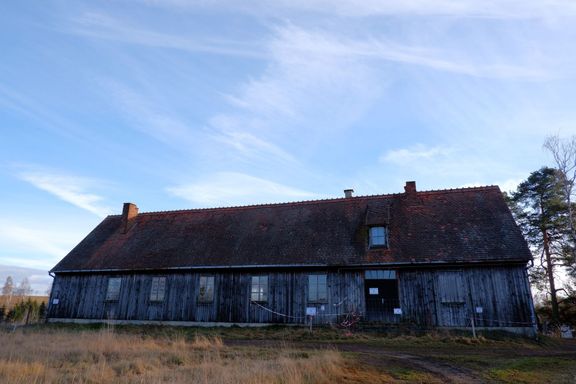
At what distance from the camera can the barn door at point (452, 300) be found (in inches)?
727

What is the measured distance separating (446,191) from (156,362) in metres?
18.5

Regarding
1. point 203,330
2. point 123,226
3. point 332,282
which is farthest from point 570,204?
point 123,226

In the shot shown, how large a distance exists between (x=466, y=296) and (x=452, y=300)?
0.61 metres

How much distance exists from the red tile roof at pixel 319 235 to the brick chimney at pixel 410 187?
1.00 ft

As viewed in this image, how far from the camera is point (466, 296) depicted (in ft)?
60.8

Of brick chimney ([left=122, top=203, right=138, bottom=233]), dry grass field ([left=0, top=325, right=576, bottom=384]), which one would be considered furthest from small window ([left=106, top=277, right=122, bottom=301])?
dry grass field ([left=0, top=325, right=576, bottom=384])

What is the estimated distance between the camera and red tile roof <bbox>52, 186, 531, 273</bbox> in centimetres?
1964

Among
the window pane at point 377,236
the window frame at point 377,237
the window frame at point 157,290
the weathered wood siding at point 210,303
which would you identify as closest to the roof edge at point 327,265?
the weathered wood siding at point 210,303

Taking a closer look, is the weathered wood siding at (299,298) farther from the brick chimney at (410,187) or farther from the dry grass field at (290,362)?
the brick chimney at (410,187)

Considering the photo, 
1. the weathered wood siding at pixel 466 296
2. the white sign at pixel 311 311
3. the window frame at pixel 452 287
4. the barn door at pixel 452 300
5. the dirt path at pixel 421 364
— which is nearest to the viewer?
the dirt path at pixel 421 364

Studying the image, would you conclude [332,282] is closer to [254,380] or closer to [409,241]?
[409,241]

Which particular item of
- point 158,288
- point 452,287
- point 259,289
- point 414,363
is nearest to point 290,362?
point 414,363

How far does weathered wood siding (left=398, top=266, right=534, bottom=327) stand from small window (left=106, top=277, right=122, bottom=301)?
15.8 metres

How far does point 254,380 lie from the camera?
24.4 ft
